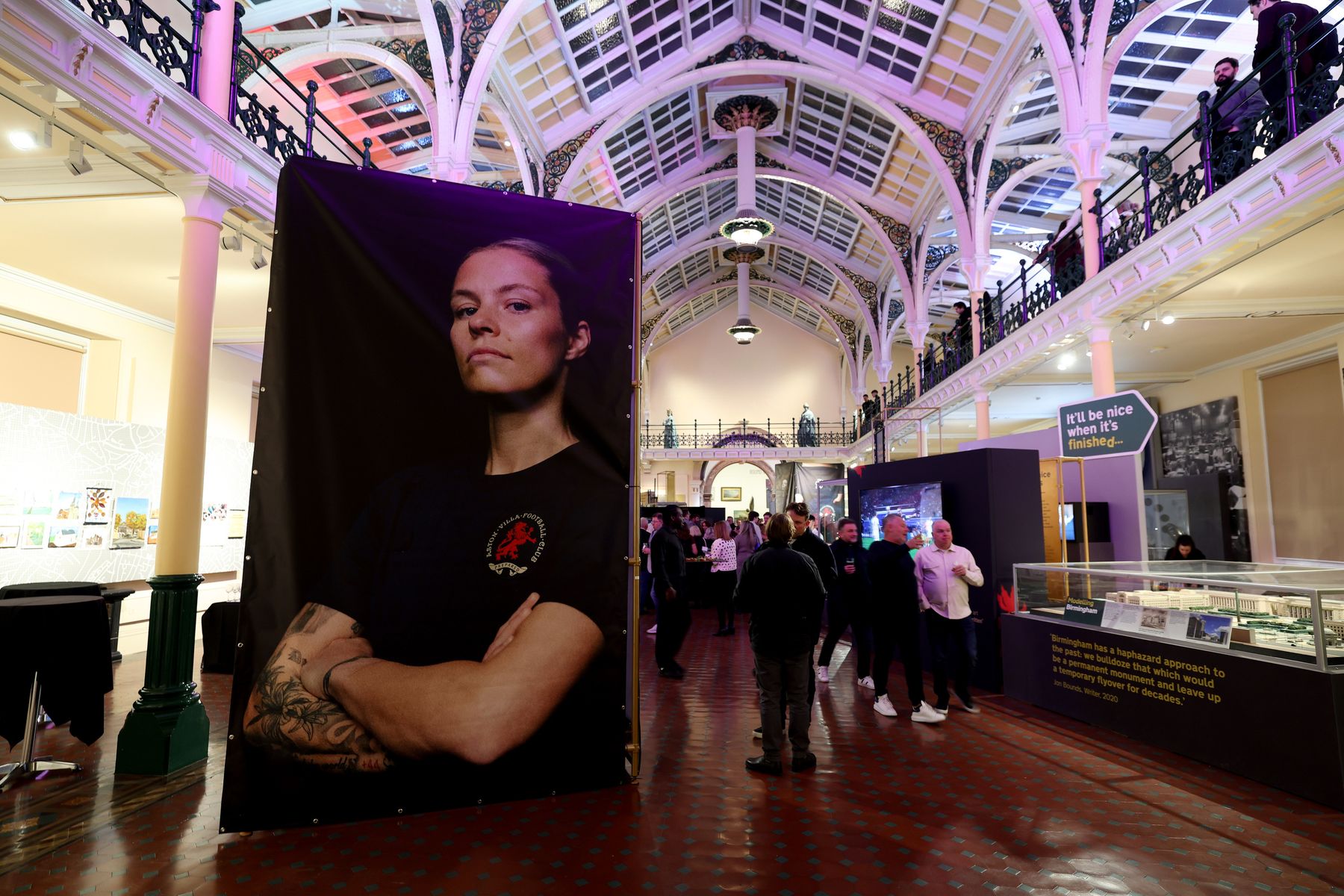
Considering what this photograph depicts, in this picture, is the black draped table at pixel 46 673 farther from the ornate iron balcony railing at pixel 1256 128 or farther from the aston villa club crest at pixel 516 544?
the ornate iron balcony railing at pixel 1256 128

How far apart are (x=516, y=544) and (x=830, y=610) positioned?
4.07 meters

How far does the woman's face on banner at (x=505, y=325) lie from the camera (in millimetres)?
3223

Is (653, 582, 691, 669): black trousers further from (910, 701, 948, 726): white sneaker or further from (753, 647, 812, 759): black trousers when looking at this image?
(753, 647, 812, 759): black trousers

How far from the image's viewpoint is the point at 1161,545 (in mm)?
11883

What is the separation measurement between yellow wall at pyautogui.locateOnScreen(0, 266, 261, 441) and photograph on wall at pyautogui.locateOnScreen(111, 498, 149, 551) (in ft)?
3.62

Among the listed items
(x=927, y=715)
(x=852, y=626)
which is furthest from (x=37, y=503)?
(x=927, y=715)

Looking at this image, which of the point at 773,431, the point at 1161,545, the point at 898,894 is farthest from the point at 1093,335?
the point at 773,431

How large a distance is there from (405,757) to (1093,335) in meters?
8.69

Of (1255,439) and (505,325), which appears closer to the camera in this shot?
(505,325)

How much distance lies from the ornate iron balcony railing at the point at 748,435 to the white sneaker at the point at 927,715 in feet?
60.8

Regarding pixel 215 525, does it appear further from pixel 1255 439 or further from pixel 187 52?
pixel 1255 439

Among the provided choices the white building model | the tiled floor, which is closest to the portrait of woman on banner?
the tiled floor

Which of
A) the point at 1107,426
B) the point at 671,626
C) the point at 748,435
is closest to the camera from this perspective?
the point at 1107,426

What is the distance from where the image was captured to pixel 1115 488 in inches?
345
